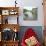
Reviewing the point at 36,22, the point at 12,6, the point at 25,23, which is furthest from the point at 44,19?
the point at 12,6

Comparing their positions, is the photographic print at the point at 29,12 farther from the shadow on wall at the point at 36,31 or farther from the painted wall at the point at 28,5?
the shadow on wall at the point at 36,31

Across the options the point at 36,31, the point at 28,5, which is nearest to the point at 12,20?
the point at 28,5

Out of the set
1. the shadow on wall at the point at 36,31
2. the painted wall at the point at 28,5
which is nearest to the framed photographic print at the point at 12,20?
the painted wall at the point at 28,5

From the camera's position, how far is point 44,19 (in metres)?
5.70

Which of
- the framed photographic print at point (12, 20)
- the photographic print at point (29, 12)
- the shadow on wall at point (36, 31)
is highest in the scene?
the photographic print at point (29, 12)

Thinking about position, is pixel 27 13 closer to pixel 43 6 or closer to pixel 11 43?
pixel 43 6

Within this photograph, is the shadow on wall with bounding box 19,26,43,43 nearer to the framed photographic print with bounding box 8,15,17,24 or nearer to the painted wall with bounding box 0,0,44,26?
the painted wall with bounding box 0,0,44,26

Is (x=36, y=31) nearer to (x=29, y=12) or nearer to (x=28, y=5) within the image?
(x=29, y=12)

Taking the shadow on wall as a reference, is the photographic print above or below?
above

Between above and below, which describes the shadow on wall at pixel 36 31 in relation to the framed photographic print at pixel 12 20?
below

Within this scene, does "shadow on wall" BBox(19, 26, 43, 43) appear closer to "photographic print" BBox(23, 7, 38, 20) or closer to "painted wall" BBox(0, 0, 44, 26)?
"painted wall" BBox(0, 0, 44, 26)

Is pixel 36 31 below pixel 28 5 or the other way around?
below

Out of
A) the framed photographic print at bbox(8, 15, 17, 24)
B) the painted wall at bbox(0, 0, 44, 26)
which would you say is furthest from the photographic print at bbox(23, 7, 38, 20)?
the framed photographic print at bbox(8, 15, 17, 24)

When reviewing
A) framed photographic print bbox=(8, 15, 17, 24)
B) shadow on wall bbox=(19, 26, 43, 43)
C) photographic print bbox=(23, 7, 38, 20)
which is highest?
photographic print bbox=(23, 7, 38, 20)
